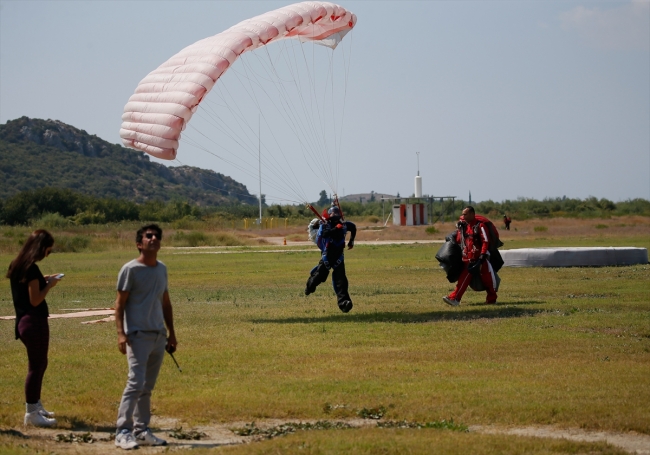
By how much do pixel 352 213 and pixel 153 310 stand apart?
108m

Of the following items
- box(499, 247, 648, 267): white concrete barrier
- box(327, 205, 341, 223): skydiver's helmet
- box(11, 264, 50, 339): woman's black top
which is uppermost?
box(327, 205, 341, 223): skydiver's helmet

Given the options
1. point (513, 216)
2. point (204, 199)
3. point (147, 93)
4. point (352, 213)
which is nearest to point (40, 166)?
point (204, 199)

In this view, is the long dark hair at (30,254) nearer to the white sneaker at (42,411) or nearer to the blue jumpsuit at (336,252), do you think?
the white sneaker at (42,411)

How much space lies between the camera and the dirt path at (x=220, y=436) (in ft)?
22.8

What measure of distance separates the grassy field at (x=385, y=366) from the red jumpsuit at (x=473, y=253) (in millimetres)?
413

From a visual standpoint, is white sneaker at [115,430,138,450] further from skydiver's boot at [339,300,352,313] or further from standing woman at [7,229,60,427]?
skydiver's boot at [339,300,352,313]

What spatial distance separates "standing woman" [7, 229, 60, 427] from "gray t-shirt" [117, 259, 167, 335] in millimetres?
1005

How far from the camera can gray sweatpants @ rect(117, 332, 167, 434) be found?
704 cm

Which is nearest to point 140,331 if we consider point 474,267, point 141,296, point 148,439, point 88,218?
point 141,296

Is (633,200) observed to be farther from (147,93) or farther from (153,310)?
(153,310)

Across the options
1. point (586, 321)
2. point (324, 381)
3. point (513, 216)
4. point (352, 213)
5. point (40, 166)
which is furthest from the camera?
point (40, 166)

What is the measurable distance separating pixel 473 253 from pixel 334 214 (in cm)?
261

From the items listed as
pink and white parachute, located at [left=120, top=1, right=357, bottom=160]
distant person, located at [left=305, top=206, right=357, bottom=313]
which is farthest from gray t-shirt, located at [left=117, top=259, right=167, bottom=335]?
distant person, located at [left=305, top=206, right=357, bottom=313]

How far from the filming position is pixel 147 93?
15406mm
